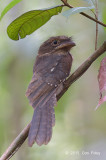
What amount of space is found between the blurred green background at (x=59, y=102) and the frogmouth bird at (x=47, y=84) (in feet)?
1.53

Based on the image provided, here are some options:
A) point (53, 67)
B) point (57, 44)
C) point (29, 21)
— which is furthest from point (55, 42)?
point (29, 21)

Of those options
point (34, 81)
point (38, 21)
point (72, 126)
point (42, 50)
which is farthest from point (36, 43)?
point (38, 21)

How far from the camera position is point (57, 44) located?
3.29 metres

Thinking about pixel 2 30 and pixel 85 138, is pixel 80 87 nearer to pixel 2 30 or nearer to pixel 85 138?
pixel 85 138

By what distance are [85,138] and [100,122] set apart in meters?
0.29

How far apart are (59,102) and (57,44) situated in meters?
0.65

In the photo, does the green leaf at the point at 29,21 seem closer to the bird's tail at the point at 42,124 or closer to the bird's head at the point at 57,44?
the bird's tail at the point at 42,124

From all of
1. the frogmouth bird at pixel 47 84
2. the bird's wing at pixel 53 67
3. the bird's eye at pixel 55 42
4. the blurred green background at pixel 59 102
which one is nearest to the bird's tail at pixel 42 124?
the frogmouth bird at pixel 47 84

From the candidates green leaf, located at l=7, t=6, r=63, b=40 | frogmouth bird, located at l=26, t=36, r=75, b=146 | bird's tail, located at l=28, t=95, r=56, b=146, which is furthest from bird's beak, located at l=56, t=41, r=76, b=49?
green leaf, located at l=7, t=6, r=63, b=40

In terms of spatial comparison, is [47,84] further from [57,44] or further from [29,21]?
[29,21]

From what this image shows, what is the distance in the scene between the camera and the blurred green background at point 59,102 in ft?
12.7

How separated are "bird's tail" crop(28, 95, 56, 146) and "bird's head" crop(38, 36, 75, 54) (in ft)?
2.37

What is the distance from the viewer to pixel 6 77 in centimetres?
406

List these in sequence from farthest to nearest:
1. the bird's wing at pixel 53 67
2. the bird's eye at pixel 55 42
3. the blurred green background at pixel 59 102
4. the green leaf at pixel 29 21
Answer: the blurred green background at pixel 59 102, the bird's eye at pixel 55 42, the bird's wing at pixel 53 67, the green leaf at pixel 29 21
